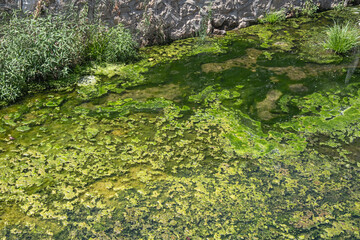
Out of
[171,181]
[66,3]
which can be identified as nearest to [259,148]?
[171,181]

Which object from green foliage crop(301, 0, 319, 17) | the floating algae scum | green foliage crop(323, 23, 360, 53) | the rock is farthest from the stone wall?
green foliage crop(323, 23, 360, 53)

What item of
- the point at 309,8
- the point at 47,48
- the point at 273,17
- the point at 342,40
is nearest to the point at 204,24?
the point at 273,17

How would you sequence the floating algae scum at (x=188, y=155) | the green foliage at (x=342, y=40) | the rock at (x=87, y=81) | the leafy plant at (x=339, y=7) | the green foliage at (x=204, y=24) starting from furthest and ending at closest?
the leafy plant at (x=339, y=7), the green foliage at (x=204, y=24), the green foliage at (x=342, y=40), the rock at (x=87, y=81), the floating algae scum at (x=188, y=155)

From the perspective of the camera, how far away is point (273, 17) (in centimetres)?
539

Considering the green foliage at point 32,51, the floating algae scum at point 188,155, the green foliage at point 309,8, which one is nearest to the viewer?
the floating algae scum at point 188,155

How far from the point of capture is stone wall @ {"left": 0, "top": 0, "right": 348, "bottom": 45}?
425cm

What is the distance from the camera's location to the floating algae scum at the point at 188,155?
7.02 feet

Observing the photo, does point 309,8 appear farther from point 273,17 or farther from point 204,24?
point 204,24

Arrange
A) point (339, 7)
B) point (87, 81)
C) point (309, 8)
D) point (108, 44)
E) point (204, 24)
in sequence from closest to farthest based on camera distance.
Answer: point (87, 81), point (108, 44), point (204, 24), point (309, 8), point (339, 7)

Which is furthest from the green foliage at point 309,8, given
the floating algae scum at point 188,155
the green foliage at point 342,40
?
the floating algae scum at point 188,155

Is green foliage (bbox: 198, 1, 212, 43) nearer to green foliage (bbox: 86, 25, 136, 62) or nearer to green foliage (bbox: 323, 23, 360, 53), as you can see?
green foliage (bbox: 86, 25, 136, 62)

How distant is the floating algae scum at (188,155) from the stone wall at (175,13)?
70cm

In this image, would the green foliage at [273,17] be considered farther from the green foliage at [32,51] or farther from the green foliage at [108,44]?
the green foliage at [32,51]

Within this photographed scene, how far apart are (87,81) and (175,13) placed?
5.78 ft
